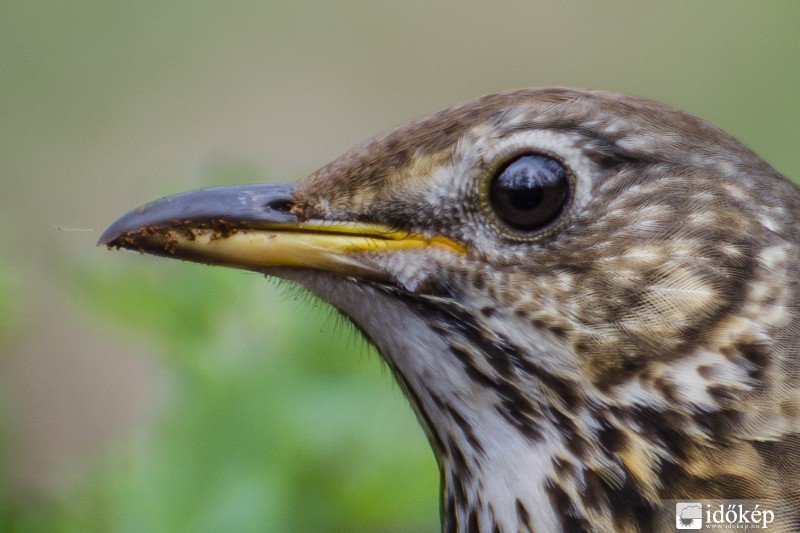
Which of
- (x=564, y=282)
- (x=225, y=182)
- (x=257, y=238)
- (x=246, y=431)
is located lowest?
(x=246, y=431)

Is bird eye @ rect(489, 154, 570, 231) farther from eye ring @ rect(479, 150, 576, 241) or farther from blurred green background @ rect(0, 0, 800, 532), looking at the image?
blurred green background @ rect(0, 0, 800, 532)

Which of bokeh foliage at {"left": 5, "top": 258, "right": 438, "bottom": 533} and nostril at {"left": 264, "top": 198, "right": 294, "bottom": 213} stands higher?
nostril at {"left": 264, "top": 198, "right": 294, "bottom": 213}

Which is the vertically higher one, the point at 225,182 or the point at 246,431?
the point at 225,182

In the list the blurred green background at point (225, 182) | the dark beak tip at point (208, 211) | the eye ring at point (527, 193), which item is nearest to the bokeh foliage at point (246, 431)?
the blurred green background at point (225, 182)

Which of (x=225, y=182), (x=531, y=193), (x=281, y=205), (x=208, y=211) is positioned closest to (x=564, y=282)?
(x=531, y=193)

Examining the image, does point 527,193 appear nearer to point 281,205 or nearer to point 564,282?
point 564,282

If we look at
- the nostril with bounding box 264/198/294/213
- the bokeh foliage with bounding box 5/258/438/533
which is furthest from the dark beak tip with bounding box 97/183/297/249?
the bokeh foliage with bounding box 5/258/438/533

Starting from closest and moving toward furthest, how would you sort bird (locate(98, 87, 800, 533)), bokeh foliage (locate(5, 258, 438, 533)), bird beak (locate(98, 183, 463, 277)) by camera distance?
bird (locate(98, 87, 800, 533))
bird beak (locate(98, 183, 463, 277))
bokeh foliage (locate(5, 258, 438, 533))
